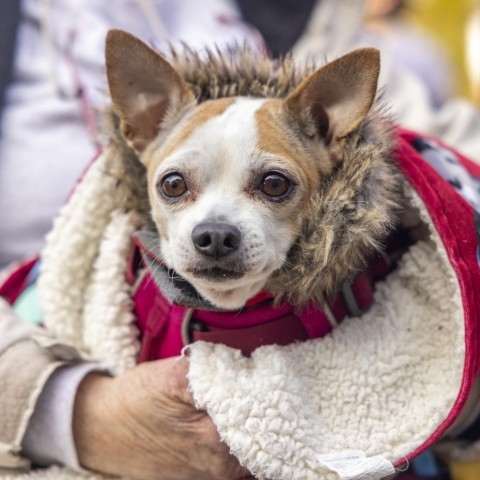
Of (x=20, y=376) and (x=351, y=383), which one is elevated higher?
(x=351, y=383)

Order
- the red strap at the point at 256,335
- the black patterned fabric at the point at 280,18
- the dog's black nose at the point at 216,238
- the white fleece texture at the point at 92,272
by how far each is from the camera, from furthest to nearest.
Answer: the black patterned fabric at the point at 280,18 → the white fleece texture at the point at 92,272 → the red strap at the point at 256,335 → the dog's black nose at the point at 216,238

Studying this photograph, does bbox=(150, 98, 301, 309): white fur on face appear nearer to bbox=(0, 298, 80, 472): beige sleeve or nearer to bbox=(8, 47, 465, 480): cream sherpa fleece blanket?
bbox=(8, 47, 465, 480): cream sherpa fleece blanket

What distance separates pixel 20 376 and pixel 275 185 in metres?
0.47

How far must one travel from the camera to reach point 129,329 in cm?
102

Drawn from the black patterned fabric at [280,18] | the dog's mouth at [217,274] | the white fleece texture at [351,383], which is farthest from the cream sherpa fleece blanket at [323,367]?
the black patterned fabric at [280,18]

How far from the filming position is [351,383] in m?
0.89

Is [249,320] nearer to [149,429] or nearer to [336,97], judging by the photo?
[149,429]

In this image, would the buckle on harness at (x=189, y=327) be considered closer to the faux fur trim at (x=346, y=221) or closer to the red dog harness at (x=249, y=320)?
the red dog harness at (x=249, y=320)

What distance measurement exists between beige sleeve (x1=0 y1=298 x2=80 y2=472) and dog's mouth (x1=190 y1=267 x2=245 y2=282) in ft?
0.92

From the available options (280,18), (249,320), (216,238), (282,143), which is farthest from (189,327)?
(280,18)

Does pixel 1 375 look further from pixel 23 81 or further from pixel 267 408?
pixel 23 81

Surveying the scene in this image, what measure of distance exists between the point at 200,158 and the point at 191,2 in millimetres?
910

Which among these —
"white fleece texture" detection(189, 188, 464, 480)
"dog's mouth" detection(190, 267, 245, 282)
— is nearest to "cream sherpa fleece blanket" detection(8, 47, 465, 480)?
"white fleece texture" detection(189, 188, 464, 480)

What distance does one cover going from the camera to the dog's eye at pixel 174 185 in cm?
90
